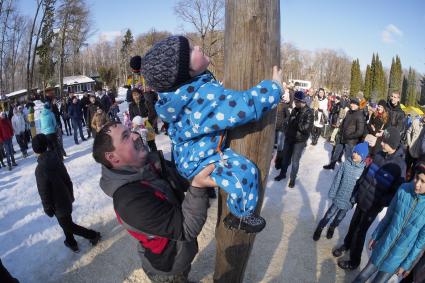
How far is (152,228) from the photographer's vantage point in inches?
56.1

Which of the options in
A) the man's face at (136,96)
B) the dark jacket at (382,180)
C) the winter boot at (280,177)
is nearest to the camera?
the dark jacket at (382,180)

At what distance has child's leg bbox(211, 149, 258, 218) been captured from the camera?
4.51 ft

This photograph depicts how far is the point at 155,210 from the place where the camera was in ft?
4.63

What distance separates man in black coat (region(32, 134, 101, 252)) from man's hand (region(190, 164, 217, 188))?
3193mm

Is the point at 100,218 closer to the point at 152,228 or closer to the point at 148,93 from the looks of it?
the point at 152,228

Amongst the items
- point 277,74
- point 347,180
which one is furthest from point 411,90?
point 277,74

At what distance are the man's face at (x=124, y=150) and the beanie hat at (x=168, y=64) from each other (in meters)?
0.41

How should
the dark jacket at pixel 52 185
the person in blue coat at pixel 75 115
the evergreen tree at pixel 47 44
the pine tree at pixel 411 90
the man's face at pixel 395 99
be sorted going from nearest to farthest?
the dark jacket at pixel 52 185
the man's face at pixel 395 99
the person in blue coat at pixel 75 115
the evergreen tree at pixel 47 44
the pine tree at pixel 411 90

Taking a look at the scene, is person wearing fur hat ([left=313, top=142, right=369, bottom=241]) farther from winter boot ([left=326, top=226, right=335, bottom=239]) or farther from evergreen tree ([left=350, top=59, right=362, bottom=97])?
evergreen tree ([left=350, top=59, right=362, bottom=97])

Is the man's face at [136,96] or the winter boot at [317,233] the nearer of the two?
the winter boot at [317,233]

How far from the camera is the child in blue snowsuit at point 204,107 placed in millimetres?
1263

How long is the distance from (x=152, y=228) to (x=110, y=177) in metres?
0.37

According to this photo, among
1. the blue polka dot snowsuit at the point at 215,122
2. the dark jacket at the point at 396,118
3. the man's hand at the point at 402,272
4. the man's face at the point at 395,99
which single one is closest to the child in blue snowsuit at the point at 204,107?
the blue polka dot snowsuit at the point at 215,122

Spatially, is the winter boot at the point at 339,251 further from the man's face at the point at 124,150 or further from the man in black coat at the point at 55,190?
the man in black coat at the point at 55,190
